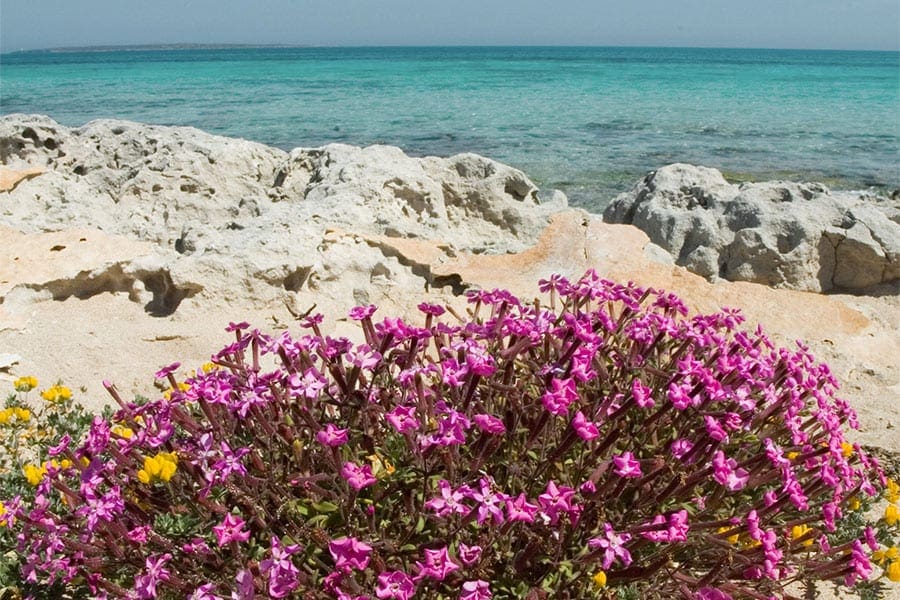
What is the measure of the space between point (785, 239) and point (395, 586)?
6.41 meters

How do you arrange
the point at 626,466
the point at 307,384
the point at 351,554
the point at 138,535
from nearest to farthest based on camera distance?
the point at 351,554 < the point at 626,466 < the point at 138,535 < the point at 307,384

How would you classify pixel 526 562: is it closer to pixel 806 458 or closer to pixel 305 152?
pixel 806 458

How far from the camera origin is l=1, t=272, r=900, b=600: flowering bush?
2170mm

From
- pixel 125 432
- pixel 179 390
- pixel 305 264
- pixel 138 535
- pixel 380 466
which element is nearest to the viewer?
pixel 138 535

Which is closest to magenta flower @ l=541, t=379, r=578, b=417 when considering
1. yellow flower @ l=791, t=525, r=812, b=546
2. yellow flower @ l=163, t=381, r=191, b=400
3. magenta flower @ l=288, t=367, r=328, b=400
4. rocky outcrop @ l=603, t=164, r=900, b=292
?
magenta flower @ l=288, t=367, r=328, b=400

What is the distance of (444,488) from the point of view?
6.84 feet

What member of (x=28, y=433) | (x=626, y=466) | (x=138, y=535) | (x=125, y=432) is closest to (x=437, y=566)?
(x=626, y=466)

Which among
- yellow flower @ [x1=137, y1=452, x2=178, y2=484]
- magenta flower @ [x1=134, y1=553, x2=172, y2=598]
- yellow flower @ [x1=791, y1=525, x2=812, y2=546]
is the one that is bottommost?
yellow flower @ [x1=791, y1=525, x2=812, y2=546]

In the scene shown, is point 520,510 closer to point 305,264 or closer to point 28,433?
point 28,433

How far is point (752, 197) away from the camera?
7.82 m

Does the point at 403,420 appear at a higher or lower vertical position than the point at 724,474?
higher

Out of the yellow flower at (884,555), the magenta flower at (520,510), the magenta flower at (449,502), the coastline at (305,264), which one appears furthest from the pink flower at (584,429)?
the coastline at (305,264)

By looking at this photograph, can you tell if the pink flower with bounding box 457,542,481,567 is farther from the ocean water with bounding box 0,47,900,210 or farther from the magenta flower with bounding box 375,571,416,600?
the ocean water with bounding box 0,47,900,210

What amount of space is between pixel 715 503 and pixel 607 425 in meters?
0.44
